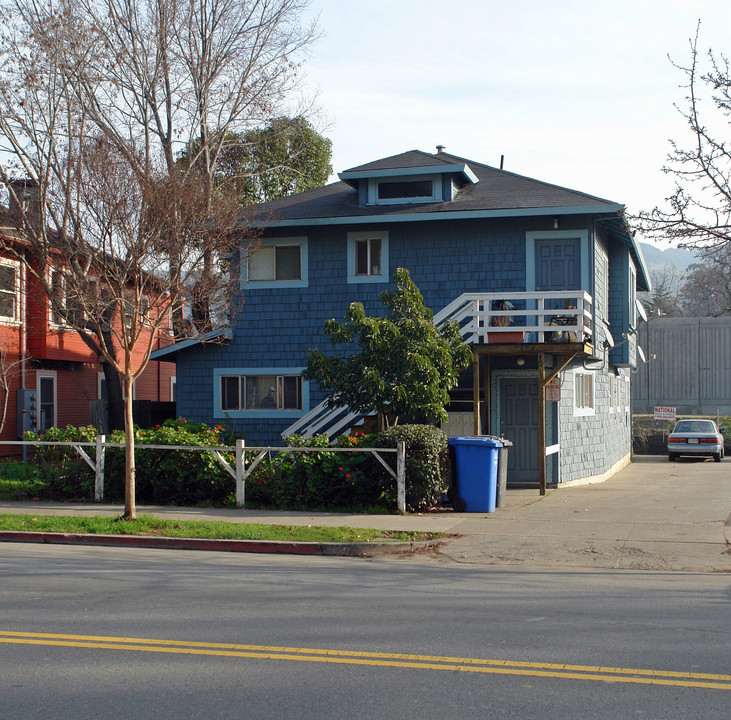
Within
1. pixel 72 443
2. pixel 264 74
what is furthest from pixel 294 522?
pixel 264 74

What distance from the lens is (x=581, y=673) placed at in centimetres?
588

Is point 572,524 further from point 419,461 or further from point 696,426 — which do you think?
point 696,426

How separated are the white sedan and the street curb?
2058cm

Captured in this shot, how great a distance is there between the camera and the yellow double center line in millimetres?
5766

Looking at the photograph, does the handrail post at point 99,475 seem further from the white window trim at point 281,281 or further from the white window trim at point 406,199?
the white window trim at point 406,199

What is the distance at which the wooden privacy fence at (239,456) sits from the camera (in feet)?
46.6

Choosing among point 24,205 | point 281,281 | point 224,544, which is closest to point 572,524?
point 224,544

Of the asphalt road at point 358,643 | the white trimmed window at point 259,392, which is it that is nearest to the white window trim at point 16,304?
the white trimmed window at point 259,392

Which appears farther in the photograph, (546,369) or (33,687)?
(546,369)

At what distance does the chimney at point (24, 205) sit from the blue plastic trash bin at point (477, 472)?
10.1 meters

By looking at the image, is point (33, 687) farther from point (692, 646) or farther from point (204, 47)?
point (204, 47)

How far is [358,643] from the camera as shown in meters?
6.66

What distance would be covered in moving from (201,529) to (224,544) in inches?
31.7

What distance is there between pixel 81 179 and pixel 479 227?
9874 millimetres
